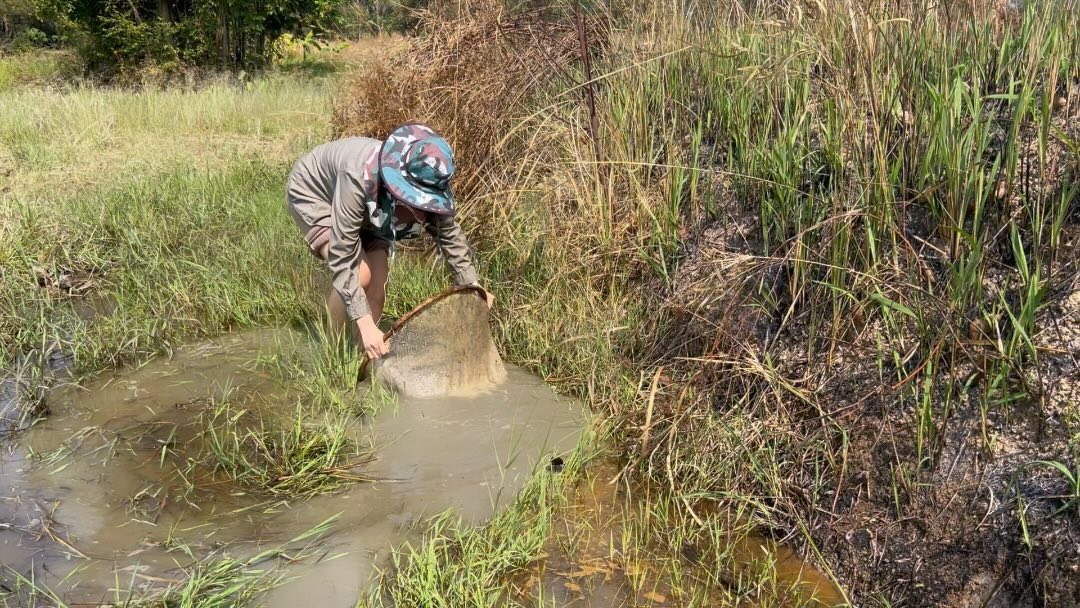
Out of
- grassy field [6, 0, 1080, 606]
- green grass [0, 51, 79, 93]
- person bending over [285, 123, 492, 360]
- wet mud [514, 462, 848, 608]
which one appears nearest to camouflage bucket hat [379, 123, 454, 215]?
person bending over [285, 123, 492, 360]

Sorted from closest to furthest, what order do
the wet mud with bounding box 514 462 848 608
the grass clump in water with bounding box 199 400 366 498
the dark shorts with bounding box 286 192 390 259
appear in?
the wet mud with bounding box 514 462 848 608
the grass clump in water with bounding box 199 400 366 498
the dark shorts with bounding box 286 192 390 259

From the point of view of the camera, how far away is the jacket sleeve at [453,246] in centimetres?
327

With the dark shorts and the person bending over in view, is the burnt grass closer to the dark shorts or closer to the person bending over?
the person bending over

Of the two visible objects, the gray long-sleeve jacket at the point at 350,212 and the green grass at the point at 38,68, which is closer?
the gray long-sleeve jacket at the point at 350,212

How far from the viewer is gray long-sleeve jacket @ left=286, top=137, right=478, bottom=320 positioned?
3004 mm

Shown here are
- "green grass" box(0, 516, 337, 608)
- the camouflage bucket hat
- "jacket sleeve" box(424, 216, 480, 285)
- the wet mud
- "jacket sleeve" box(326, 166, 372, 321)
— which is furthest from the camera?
"jacket sleeve" box(424, 216, 480, 285)

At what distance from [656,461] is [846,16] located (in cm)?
180

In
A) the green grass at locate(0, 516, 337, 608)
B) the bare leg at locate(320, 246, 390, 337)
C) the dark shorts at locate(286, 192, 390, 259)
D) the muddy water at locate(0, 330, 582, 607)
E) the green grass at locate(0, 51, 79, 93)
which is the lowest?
the green grass at locate(0, 51, 79, 93)

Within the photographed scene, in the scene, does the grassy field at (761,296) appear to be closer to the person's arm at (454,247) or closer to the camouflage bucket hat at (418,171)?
the person's arm at (454,247)

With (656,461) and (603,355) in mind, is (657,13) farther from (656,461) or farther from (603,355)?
(656,461)

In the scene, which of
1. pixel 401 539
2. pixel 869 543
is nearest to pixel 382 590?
pixel 401 539

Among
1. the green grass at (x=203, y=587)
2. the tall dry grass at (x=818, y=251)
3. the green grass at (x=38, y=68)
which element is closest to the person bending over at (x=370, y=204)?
the tall dry grass at (x=818, y=251)

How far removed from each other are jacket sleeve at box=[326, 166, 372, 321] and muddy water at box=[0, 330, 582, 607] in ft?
1.61

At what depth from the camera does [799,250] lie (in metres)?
2.72
